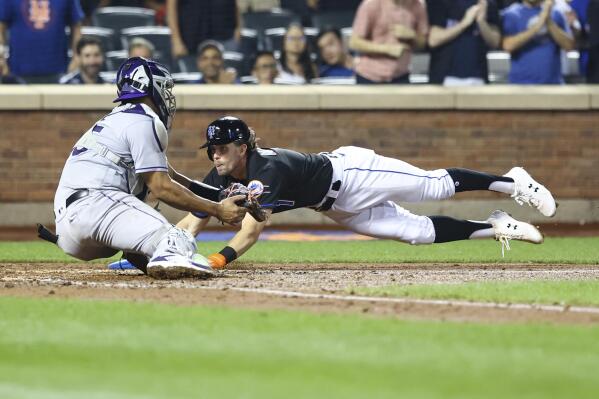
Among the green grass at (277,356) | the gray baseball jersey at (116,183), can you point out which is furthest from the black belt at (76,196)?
the green grass at (277,356)

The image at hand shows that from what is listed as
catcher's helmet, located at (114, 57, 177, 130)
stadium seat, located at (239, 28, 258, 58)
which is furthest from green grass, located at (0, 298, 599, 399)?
stadium seat, located at (239, 28, 258, 58)

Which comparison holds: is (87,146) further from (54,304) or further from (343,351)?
(343,351)

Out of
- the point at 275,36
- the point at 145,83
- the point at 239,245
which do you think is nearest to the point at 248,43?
the point at 275,36

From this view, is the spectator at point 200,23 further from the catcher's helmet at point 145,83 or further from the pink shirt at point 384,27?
the catcher's helmet at point 145,83

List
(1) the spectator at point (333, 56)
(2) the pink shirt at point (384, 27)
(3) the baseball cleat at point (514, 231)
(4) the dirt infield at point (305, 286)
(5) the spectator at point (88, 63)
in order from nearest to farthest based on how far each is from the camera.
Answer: (4) the dirt infield at point (305, 286), (3) the baseball cleat at point (514, 231), (2) the pink shirt at point (384, 27), (5) the spectator at point (88, 63), (1) the spectator at point (333, 56)

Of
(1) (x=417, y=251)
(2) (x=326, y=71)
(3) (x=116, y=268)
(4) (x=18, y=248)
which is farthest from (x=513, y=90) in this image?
(3) (x=116, y=268)
